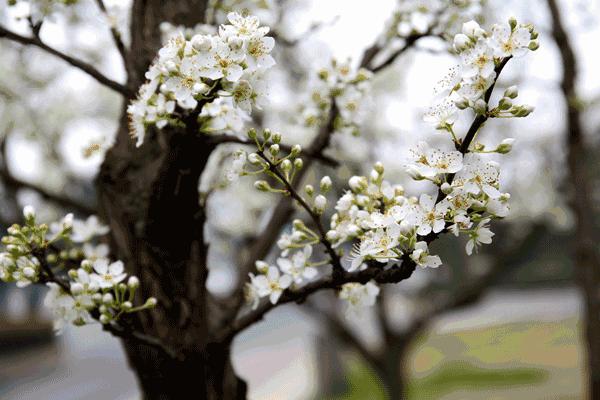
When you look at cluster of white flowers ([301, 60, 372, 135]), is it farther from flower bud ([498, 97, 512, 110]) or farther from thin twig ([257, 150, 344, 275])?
flower bud ([498, 97, 512, 110])

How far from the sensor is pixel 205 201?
2193 mm

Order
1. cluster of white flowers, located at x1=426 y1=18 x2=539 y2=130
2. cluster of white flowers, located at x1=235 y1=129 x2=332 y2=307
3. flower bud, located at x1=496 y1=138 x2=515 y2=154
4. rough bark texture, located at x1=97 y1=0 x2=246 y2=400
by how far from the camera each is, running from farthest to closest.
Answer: rough bark texture, located at x1=97 y1=0 x2=246 y2=400, cluster of white flowers, located at x1=235 y1=129 x2=332 y2=307, flower bud, located at x1=496 y1=138 x2=515 y2=154, cluster of white flowers, located at x1=426 y1=18 x2=539 y2=130

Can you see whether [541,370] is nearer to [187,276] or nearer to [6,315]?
[187,276]

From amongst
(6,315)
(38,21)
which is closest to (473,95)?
(38,21)

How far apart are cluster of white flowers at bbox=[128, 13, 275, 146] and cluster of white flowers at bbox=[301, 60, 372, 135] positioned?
943 mm

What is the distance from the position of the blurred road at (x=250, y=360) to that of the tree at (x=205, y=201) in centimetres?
476

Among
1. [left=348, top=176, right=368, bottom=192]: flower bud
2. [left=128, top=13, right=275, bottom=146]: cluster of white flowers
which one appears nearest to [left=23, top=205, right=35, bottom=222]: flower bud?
[left=128, top=13, right=275, bottom=146]: cluster of white flowers

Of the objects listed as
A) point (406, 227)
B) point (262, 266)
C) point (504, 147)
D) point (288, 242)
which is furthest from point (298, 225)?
point (504, 147)

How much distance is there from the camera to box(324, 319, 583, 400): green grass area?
11.4 m

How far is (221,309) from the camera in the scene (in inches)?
97.3

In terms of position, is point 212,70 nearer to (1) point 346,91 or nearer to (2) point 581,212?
(1) point 346,91

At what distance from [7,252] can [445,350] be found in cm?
1725

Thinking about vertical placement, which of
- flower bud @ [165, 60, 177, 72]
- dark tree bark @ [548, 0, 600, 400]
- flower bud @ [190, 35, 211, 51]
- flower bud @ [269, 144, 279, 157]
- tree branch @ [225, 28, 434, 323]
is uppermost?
flower bud @ [190, 35, 211, 51]

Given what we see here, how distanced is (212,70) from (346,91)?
1.19m
